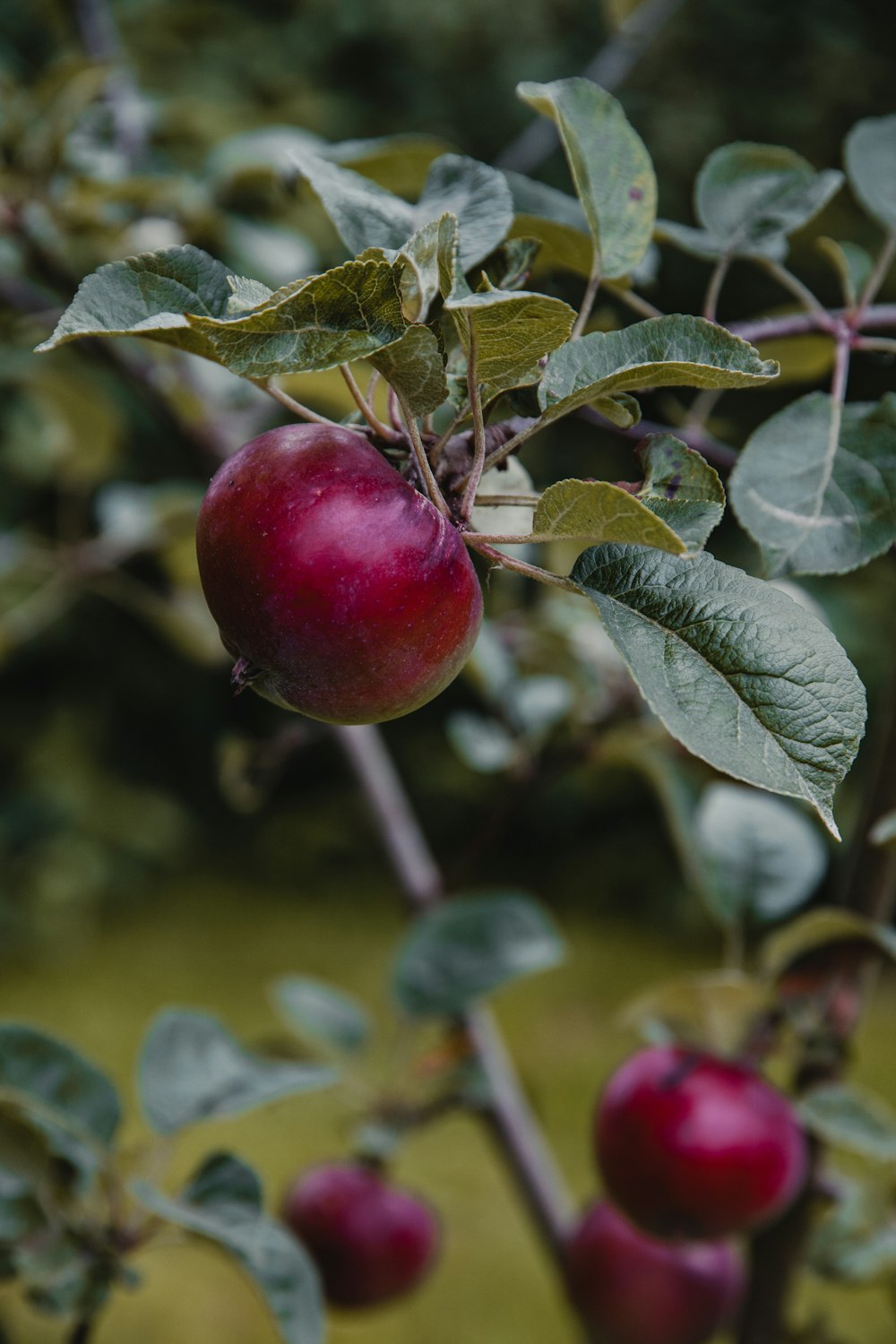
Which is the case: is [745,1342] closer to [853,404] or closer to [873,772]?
[873,772]

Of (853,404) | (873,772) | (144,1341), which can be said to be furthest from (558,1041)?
(853,404)

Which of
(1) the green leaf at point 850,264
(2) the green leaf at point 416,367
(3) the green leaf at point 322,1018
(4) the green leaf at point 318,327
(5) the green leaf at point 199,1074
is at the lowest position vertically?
(3) the green leaf at point 322,1018

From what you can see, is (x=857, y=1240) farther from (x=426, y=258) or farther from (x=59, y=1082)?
(x=426, y=258)

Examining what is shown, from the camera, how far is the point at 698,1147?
598 millimetres

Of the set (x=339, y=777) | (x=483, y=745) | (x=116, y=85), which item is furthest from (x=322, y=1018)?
(x=339, y=777)

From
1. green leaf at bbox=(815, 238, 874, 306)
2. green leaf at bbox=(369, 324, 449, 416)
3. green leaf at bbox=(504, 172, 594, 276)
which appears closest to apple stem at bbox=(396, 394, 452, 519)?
green leaf at bbox=(369, 324, 449, 416)

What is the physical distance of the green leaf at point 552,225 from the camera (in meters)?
0.40

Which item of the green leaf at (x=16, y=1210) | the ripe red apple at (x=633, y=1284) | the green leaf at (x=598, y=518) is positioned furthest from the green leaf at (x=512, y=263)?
the ripe red apple at (x=633, y=1284)

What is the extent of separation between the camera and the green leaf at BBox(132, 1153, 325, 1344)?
0.47 metres

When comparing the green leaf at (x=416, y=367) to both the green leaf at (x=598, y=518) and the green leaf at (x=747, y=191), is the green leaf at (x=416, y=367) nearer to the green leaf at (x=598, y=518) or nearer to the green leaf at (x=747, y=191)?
the green leaf at (x=598, y=518)

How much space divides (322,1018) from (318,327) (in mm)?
690

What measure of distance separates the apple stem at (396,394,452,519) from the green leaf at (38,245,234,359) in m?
0.05

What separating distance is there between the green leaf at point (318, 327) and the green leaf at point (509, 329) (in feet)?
→ 0.05

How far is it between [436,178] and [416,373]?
0.12m
